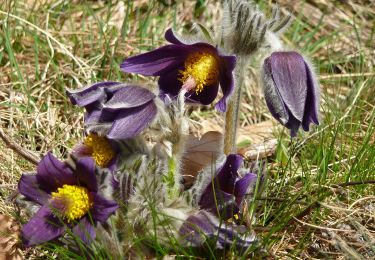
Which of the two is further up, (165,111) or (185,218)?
(165,111)

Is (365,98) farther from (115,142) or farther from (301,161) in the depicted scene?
(115,142)

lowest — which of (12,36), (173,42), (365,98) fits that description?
(365,98)

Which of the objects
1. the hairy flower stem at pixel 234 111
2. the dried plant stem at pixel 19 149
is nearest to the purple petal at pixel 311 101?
the hairy flower stem at pixel 234 111

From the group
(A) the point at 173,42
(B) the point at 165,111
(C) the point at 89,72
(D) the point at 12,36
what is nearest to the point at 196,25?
(A) the point at 173,42

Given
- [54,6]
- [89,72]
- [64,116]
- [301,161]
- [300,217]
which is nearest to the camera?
[300,217]

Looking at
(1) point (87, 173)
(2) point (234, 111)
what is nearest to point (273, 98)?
(2) point (234, 111)

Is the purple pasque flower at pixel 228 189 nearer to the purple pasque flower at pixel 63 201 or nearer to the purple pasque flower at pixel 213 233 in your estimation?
the purple pasque flower at pixel 213 233

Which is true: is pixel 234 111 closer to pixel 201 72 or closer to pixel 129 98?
pixel 201 72
